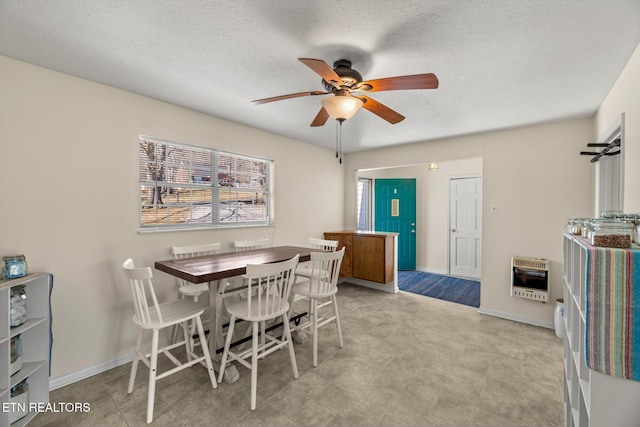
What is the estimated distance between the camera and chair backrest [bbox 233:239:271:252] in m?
3.34

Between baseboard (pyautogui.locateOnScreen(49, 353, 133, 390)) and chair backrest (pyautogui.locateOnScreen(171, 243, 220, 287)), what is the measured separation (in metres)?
0.76

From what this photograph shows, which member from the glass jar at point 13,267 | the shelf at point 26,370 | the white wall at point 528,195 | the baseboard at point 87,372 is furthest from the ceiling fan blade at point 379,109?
the baseboard at point 87,372

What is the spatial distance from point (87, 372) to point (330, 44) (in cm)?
318

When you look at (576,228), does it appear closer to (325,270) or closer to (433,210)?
(325,270)

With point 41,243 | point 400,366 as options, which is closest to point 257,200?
point 41,243

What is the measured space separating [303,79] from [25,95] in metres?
2.06

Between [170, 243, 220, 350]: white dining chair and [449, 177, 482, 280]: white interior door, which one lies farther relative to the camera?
[449, 177, 482, 280]: white interior door

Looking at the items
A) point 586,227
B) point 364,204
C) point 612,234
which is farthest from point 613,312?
point 364,204

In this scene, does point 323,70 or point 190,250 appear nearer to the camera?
point 323,70

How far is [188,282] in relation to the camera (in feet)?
8.47

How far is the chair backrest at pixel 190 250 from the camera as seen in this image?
2793mm

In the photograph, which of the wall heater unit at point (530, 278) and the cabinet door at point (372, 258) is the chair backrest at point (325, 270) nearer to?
the cabinet door at point (372, 258)

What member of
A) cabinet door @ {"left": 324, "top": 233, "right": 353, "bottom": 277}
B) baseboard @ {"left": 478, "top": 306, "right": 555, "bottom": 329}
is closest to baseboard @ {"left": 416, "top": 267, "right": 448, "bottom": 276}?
baseboard @ {"left": 478, "top": 306, "right": 555, "bottom": 329}

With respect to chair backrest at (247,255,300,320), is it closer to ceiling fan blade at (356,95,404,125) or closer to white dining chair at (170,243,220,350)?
white dining chair at (170,243,220,350)
